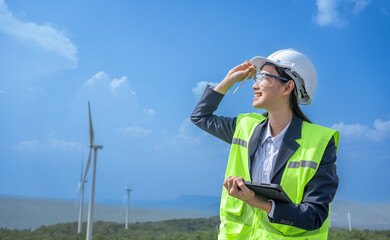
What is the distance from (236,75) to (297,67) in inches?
25.6

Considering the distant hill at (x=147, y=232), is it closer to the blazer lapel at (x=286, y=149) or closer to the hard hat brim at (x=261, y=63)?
the hard hat brim at (x=261, y=63)

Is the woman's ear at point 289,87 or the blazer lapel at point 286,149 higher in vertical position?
the woman's ear at point 289,87

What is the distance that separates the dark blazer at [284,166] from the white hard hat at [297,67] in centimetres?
28

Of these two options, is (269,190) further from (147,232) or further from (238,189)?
(147,232)

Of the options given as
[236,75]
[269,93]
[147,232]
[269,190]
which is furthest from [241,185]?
[147,232]

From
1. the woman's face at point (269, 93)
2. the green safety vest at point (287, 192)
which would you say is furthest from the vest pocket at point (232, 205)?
the woman's face at point (269, 93)

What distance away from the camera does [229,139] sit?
426 cm

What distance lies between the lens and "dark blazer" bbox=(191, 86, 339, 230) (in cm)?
317

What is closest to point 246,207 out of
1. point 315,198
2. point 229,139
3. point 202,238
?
point 315,198

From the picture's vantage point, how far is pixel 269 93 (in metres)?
3.82

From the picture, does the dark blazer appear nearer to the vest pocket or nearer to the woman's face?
the woman's face

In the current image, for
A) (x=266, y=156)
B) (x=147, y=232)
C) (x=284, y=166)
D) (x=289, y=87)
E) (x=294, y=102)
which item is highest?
(x=147, y=232)

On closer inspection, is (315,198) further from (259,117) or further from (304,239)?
(259,117)

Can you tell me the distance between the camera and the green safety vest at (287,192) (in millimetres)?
3396
